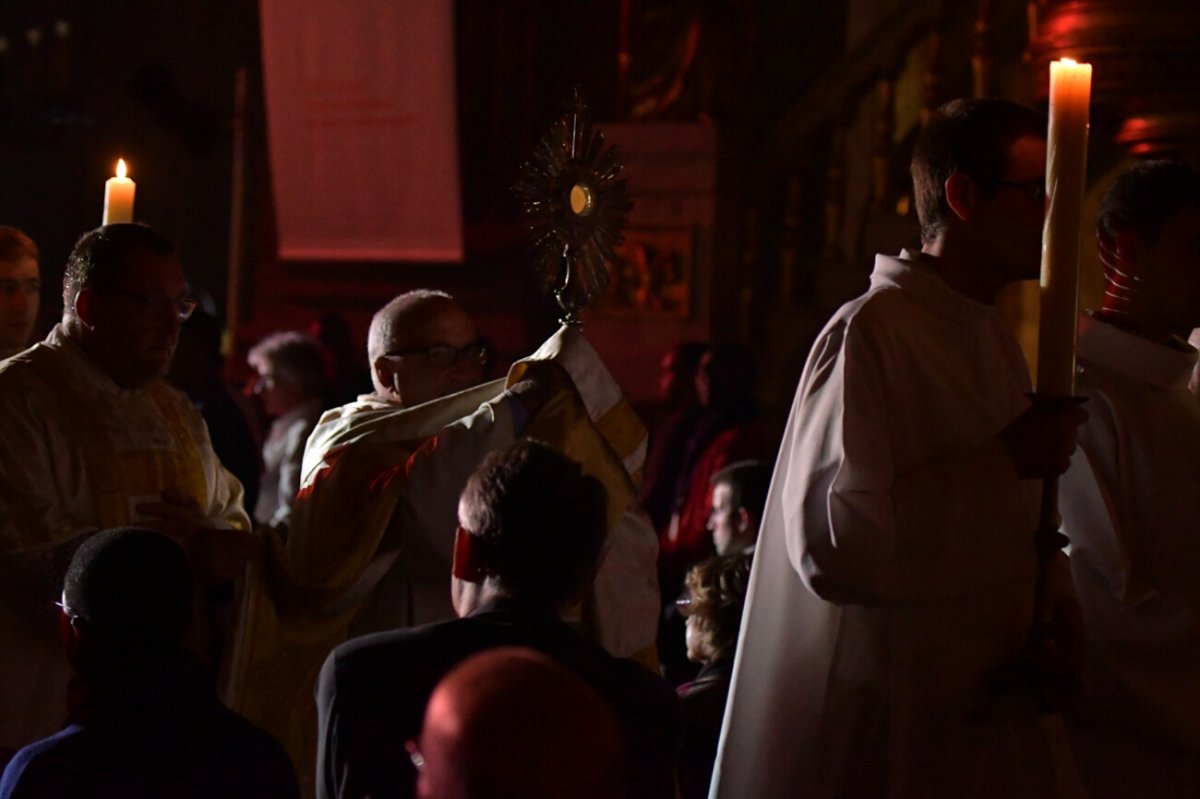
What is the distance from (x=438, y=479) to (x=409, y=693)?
1.63 metres

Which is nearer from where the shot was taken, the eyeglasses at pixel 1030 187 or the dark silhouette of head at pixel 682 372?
the eyeglasses at pixel 1030 187

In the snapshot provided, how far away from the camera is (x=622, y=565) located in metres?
4.27

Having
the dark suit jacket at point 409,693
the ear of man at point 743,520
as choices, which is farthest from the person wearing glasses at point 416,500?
the dark suit jacket at point 409,693

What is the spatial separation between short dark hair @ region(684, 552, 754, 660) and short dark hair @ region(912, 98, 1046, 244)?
1020 millimetres

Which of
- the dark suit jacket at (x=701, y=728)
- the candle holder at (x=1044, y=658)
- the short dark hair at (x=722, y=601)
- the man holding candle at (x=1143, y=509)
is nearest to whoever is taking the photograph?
the candle holder at (x=1044, y=658)

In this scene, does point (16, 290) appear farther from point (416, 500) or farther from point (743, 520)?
point (743, 520)

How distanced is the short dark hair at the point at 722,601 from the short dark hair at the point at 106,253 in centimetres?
133

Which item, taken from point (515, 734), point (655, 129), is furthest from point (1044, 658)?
point (655, 129)

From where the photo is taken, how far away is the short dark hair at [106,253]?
3.87 metres

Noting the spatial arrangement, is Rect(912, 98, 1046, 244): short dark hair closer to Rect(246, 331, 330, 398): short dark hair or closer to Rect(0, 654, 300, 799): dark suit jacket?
Rect(0, 654, 300, 799): dark suit jacket

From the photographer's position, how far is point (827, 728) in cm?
290

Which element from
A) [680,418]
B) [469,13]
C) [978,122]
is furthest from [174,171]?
[978,122]

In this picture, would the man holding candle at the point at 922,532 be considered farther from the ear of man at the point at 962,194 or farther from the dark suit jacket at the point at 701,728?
the dark suit jacket at the point at 701,728

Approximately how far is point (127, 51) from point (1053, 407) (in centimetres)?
1304
